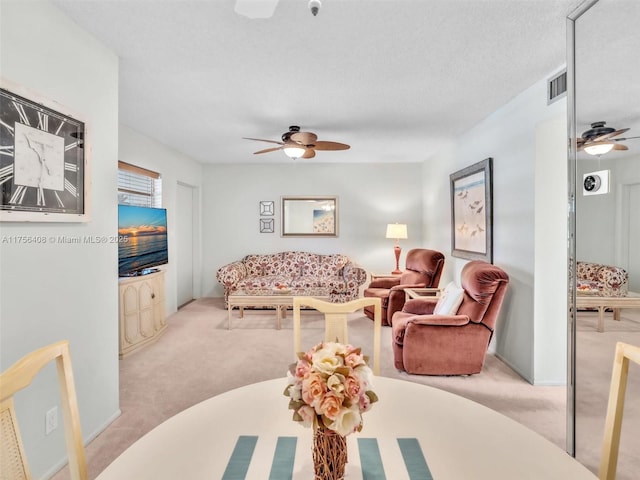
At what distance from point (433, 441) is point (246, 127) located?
145 inches

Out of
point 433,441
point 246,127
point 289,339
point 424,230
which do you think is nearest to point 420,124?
point 246,127

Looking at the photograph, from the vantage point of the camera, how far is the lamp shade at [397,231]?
218 inches

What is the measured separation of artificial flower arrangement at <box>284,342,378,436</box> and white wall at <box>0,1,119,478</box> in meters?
1.59

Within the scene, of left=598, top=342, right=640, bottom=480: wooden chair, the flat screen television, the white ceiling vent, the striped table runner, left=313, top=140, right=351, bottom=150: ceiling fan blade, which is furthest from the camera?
left=313, top=140, right=351, bottom=150: ceiling fan blade

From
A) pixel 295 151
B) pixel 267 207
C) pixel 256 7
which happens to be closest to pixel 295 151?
pixel 295 151

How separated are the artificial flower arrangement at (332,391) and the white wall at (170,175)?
3934mm

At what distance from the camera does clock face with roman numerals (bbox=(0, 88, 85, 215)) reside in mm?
1499

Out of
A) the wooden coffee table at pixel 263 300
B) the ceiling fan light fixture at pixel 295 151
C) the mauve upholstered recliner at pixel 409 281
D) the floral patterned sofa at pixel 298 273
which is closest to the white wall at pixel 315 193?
the floral patterned sofa at pixel 298 273

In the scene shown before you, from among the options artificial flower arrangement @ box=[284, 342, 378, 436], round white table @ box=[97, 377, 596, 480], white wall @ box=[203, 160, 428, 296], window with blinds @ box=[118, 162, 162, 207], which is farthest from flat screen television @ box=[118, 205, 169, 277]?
artificial flower arrangement @ box=[284, 342, 378, 436]

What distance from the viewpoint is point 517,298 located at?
300cm

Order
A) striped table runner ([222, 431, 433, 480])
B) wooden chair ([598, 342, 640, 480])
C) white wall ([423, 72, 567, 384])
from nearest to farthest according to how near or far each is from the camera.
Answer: striped table runner ([222, 431, 433, 480]) → wooden chair ([598, 342, 640, 480]) → white wall ([423, 72, 567, 384])

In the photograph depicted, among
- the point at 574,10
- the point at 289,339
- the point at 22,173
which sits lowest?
the point at 289,339

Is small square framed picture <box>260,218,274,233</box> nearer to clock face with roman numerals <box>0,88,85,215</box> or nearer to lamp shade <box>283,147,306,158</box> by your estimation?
lamp shade <box>283,147,306,158</box>

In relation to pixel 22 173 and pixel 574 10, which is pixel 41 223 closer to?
pixel 22 173
